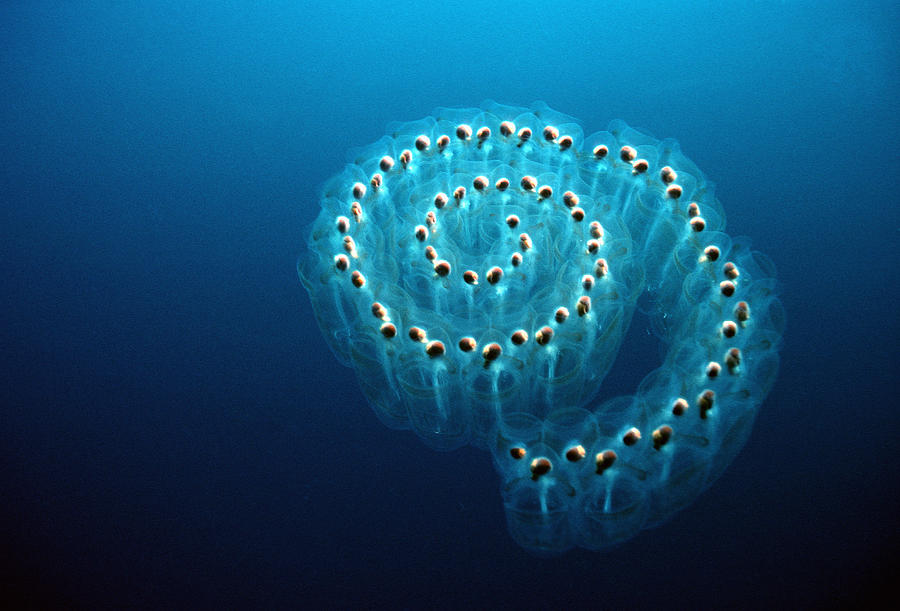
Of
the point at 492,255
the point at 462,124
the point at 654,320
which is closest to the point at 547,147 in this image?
the point at 462,124

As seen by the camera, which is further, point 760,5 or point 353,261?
point 760,5

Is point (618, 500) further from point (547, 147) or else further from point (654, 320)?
point (547, 147)

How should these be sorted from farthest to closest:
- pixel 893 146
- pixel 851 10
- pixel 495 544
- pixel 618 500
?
pixel 851 10
pixel 893 146
pixel 495 544
pixel 618 500

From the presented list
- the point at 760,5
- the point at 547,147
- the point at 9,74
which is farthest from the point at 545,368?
the point at 9,74

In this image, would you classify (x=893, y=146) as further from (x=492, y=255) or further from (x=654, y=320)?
(x=492, y=255)

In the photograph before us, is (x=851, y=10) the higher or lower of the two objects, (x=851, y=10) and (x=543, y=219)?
the higher

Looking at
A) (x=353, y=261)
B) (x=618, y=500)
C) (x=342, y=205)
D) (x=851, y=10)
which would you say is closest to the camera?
(x=618, y=500)

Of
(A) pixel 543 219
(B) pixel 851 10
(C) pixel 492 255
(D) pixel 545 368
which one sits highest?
(B) pixel 851 10
